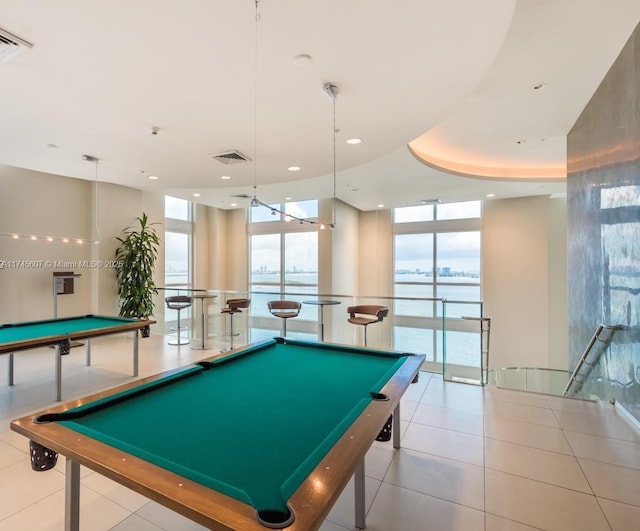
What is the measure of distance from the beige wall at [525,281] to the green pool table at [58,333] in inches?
327

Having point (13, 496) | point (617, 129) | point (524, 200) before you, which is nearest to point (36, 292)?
point (13, 496)

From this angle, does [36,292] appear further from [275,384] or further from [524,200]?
[524,200]

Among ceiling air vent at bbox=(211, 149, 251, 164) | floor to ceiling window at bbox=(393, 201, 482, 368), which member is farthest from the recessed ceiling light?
floor to ceiling window at bbox=(393, 201, 482, 368)

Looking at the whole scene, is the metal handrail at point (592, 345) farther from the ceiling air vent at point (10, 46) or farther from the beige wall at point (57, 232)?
the beige wall at point (57, 232)

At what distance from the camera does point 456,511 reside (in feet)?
6.54

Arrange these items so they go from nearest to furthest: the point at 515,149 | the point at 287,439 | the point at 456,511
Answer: the point at 287,439 → the point at 456,511 → the point at 515,149

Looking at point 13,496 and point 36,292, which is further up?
point 36,292

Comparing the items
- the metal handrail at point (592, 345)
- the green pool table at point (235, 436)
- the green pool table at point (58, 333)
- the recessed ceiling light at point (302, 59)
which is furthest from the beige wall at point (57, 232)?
the metal handrail at point (592, 345)

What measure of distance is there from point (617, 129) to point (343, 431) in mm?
3858

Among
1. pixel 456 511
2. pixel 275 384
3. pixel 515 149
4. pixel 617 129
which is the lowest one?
pixel 456 511

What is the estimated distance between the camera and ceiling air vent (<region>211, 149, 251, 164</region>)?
13.6 ft

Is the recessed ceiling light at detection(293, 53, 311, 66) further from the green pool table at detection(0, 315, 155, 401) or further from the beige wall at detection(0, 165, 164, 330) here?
the beige wall at detection(0, 165, 164, 330)

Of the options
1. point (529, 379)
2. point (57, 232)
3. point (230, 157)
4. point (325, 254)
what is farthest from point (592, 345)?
point (57, 232)

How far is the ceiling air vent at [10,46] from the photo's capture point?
6.74 feet
